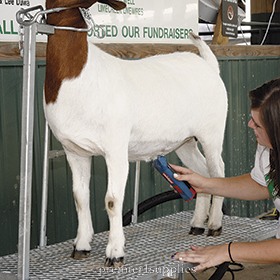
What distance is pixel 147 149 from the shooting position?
1.98 meters

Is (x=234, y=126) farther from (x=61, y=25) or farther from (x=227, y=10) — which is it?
(x=61, y=25)

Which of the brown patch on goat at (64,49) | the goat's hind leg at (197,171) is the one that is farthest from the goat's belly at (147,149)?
the goat's hind leg at (197,171)

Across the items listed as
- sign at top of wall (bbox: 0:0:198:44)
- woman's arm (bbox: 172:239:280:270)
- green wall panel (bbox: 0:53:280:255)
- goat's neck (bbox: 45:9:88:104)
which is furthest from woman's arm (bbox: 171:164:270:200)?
sign at top of wall (bbox: 0:0:198:44)

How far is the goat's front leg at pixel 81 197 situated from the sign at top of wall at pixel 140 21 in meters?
1.03

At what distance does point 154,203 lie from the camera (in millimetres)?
3043

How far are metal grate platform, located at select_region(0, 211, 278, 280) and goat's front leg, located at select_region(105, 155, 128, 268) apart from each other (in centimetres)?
5

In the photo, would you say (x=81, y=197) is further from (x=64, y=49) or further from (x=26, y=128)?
(x=64, y=49)

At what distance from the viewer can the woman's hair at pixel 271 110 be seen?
64.6 inches

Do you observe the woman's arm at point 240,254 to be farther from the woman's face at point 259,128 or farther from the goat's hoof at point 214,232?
the goat's hoof at point 214,232

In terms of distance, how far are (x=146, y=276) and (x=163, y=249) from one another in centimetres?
37

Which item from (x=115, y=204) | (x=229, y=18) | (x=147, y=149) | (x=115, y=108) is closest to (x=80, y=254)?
(x=115, y=204)

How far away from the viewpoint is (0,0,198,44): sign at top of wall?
2.53 metres

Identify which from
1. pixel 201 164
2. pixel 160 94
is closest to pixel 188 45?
pixel 201 164

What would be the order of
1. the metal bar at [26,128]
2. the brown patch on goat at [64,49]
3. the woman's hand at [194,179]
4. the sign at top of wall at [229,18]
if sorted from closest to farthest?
the metal bar at [26,128] → the brown patch on goat at [64,49] → the woman's hand at [194,179] → the sign at top of wall at [229,18]
